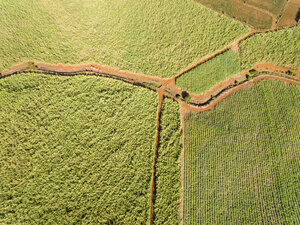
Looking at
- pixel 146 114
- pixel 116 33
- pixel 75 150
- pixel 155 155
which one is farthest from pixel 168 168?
pixel 116 33

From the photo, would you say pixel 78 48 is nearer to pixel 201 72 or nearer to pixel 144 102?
pixel 144 102

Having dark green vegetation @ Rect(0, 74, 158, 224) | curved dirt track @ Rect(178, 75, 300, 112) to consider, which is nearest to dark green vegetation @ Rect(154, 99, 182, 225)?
dark green vegetation @ Rect(0, 74, 158, 224)

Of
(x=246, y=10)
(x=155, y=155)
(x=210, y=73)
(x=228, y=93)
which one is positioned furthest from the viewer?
(x=246, y=10)

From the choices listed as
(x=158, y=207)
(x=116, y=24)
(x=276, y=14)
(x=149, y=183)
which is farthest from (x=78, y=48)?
(x=276, y=14)

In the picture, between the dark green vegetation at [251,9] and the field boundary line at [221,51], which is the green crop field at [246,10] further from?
the field boundary line at [221,51]

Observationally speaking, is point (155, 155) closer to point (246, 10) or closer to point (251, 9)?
point (246, 10)

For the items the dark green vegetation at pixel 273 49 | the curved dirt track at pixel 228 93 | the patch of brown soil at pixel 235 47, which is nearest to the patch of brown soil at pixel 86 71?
the curved dirt track at pixel 228 93
